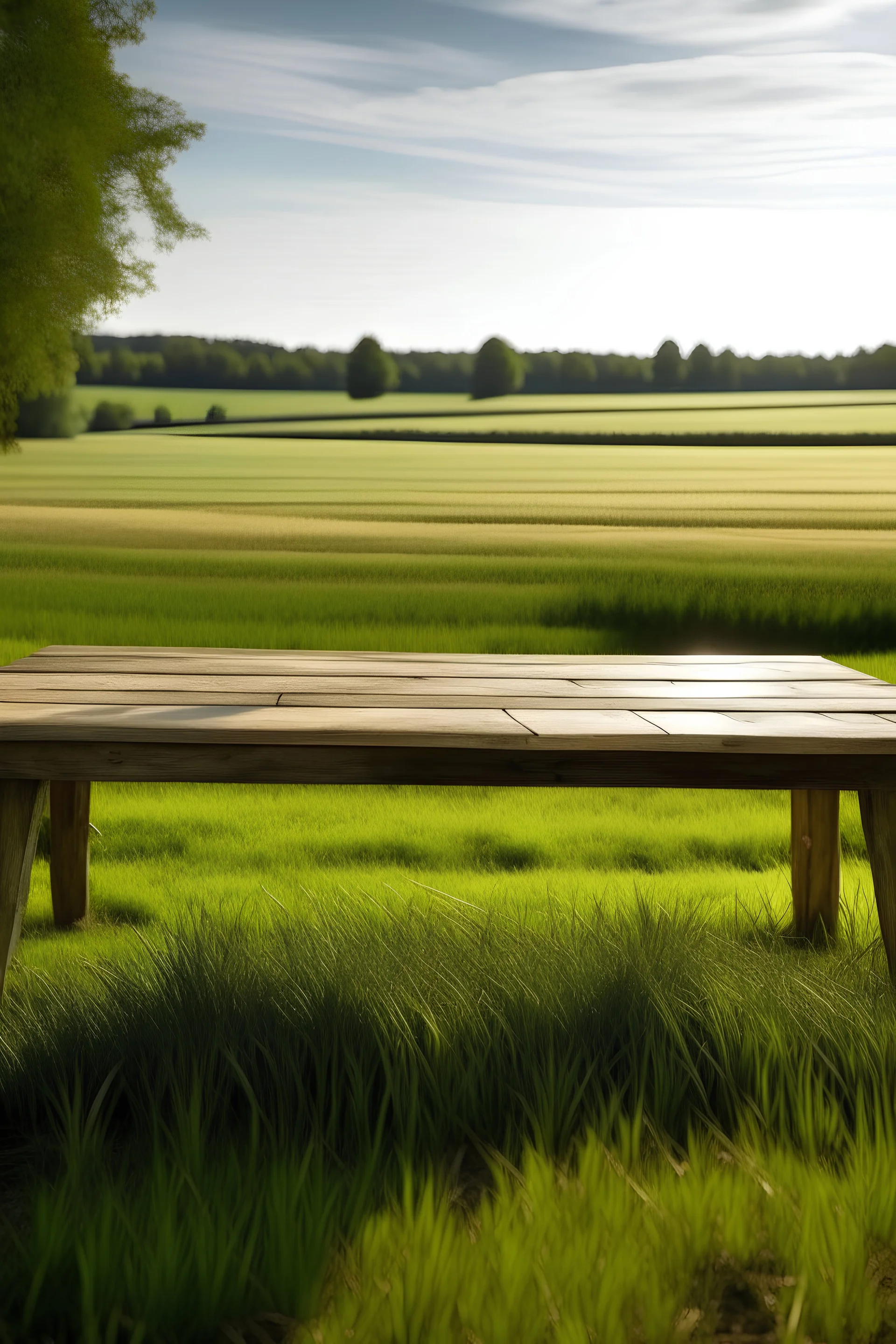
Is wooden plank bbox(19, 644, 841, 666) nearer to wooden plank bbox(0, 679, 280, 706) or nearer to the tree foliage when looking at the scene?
wooden plank bbox(0, 679, 280, 706)

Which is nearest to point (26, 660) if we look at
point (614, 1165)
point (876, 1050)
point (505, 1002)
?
point (505, 1002)

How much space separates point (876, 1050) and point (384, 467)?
1069 cm

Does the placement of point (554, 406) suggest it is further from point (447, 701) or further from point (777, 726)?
point (777, 726)

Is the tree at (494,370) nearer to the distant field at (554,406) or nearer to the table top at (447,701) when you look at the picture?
the distant field at (554,406)

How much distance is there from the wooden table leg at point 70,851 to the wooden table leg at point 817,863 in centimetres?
168

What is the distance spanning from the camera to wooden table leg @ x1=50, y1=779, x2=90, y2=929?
8.66 ft

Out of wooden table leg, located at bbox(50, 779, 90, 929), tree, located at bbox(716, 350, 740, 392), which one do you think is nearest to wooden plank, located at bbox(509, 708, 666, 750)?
wooden table leg, located at bbox(50, 779, 90, 929)

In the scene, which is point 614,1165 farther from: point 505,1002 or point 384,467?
point 384,467

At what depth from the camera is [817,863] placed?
2.63 m

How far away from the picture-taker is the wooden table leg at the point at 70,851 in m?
2.64

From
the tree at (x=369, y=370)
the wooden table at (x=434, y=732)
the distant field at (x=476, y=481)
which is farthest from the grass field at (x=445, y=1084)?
the tree at (x=369, y=370)

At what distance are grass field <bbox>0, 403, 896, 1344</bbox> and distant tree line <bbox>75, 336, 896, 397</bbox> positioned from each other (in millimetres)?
7231

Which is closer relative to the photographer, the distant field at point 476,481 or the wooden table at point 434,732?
the wooden table at point 434,732

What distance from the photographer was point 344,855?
3.37 meters
